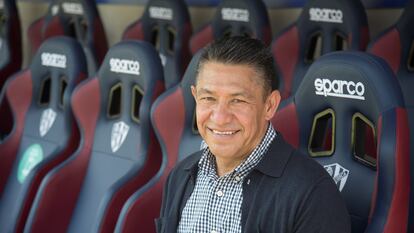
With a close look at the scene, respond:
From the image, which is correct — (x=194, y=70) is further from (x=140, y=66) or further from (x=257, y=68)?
(x=257, y=68)

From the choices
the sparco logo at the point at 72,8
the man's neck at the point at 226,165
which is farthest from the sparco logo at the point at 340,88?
the sparco logo at the point at 72,8

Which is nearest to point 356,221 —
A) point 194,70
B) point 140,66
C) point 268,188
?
point 268,188

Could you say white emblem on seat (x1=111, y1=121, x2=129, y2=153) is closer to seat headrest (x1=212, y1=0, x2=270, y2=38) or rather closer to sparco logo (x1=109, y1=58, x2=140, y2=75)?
sparco logo (x1=109, y1=58, x2=140, y2=75)

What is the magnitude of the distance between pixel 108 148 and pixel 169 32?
4.26ft

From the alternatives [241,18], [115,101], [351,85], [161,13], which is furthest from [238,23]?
[351,85]

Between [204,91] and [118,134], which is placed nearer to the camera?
[204,91]

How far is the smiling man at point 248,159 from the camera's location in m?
1.54

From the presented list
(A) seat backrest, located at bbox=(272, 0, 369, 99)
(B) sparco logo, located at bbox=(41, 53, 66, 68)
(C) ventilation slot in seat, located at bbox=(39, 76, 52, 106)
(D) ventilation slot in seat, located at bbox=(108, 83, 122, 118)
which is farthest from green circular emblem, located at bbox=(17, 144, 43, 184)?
(A) seat backrest, located at bbox=(272, 0, 369, 99)

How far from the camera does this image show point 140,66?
2414 mm

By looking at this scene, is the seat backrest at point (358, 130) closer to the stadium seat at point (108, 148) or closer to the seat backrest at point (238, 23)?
the stadium seat at point (108, 148)

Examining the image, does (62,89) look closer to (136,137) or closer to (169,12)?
(136,137)

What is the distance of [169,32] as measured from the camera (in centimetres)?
385

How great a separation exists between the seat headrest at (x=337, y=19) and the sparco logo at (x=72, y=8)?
1.38m

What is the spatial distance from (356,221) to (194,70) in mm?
670
